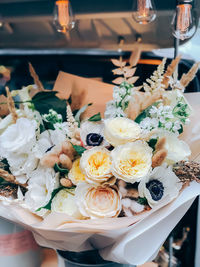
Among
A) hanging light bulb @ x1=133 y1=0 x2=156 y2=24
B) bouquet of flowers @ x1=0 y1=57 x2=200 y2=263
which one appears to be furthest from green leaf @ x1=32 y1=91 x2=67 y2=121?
hanging light bulb @ x1=133 y1=0 x2=156 y2=24

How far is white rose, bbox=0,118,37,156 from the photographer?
73 cm

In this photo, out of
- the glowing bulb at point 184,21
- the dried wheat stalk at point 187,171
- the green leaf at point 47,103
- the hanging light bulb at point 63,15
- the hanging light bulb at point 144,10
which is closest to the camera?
the dried wheat stalk at point 187,171

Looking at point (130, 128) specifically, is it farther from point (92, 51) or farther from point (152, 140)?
point (92, 51)

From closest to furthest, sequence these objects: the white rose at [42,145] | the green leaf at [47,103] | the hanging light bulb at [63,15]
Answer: the white rose at [42,145] < the green leaf at [47,103] < the hanging light bulb at [63,15]

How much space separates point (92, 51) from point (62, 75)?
8.98 feet

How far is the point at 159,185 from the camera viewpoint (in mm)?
681

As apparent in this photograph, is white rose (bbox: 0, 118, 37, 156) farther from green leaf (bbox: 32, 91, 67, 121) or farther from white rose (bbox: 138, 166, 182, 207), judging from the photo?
white rose (bbox: 138, 166, 182, 207)

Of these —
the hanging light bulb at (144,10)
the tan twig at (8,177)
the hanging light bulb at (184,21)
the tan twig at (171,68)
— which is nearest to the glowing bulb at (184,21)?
the hanging light bulb at (184,21)

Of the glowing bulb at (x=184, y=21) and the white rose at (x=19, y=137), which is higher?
the glowing bulb at (x=184, y=21)

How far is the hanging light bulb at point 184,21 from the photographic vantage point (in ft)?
4.20

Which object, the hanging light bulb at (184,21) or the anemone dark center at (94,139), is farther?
the hanging light bulb at (184,21)

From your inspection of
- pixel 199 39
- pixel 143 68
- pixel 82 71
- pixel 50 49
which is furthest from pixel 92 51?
pixel 199 39

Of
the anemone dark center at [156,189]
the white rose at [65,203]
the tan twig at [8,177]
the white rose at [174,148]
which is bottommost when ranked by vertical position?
the white rose at [65,203]

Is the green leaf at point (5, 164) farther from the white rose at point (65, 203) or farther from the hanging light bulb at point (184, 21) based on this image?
the hanging light bulb at point (184, 21)
